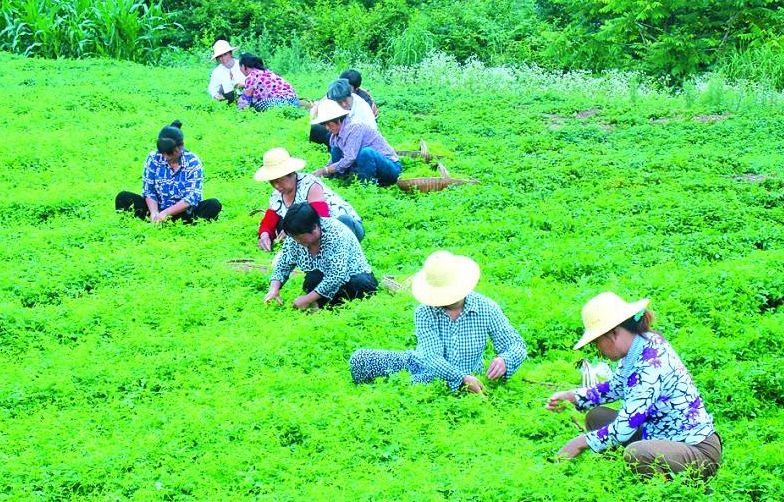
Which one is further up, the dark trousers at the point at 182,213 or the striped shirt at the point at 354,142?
the striped shirt at the point at 354,142

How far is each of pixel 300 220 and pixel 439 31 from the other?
55.1 feet

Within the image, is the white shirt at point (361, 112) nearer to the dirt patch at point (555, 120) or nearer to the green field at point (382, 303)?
the green field at point (382, 303)

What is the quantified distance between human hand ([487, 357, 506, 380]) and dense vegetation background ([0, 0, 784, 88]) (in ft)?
43.7

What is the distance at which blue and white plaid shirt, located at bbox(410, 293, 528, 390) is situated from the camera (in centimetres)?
716

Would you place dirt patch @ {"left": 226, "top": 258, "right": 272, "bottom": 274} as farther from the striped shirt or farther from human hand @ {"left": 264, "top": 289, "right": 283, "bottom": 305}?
the striped shirt

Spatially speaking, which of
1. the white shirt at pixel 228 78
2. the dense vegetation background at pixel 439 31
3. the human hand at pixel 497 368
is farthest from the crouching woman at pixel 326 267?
the dense vegetation background at pixel 439 31

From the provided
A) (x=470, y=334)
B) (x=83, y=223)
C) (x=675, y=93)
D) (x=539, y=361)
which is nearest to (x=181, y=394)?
(x=470, y=334)

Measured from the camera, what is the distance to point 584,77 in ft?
69.2

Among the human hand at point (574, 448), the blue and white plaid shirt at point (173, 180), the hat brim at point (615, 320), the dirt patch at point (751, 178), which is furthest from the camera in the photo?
the dirt patch at point (751, 178)

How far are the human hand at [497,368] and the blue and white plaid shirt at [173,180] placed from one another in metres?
5.76

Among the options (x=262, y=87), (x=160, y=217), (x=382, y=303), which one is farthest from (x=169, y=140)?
(x=262, y=87)

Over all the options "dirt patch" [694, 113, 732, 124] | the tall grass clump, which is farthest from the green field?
the tall grass clump

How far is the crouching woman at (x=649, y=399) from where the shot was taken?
5.82 metres

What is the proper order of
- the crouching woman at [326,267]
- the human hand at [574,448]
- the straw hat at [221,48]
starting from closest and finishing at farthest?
1. the human hand at [574,448]
2. the crouching woman at [326,267]
3. the straw hat at [221,48]
